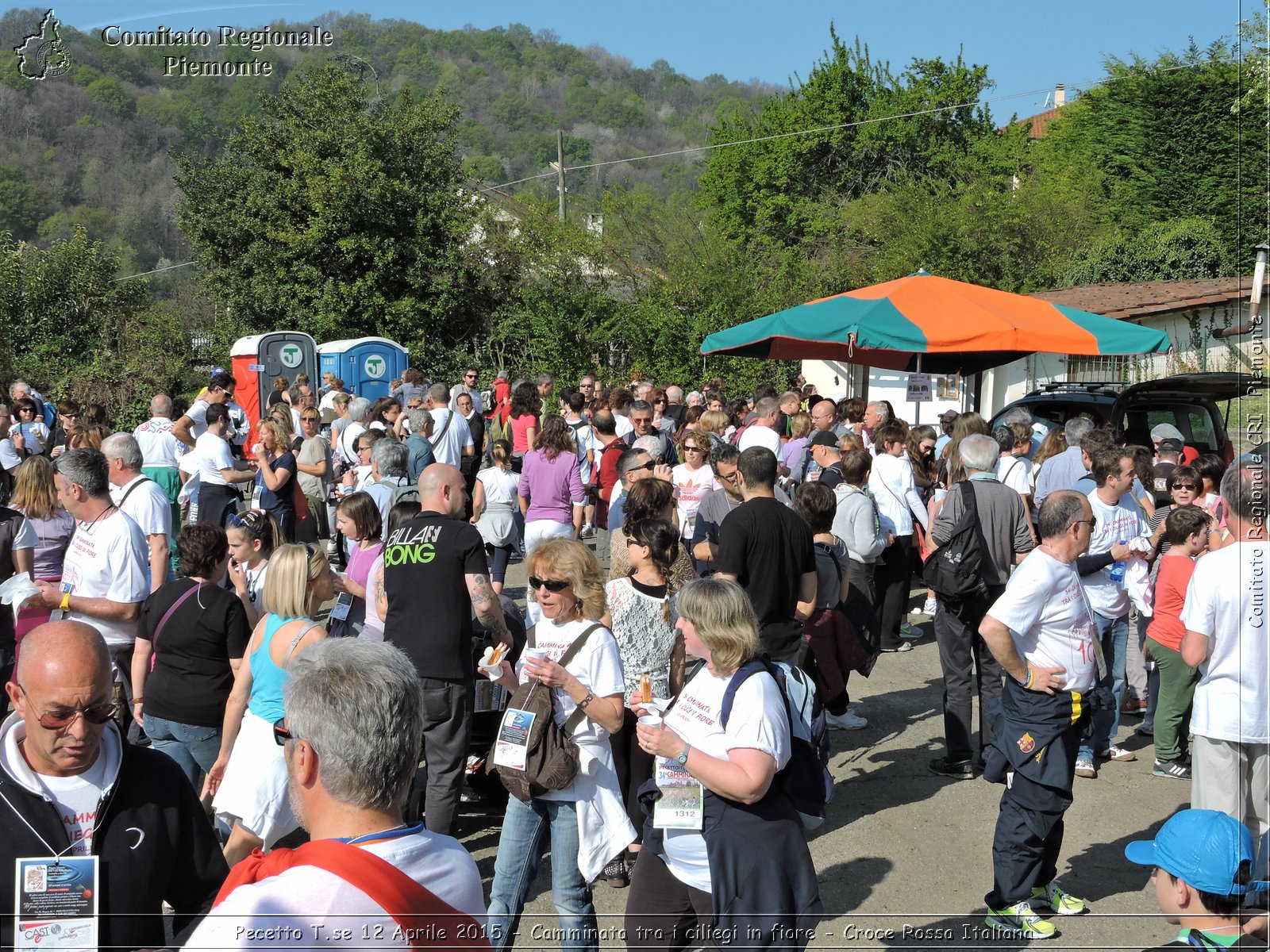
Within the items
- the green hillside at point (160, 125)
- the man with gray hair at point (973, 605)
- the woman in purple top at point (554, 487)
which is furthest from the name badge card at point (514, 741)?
the green hillside at point (160, 125)

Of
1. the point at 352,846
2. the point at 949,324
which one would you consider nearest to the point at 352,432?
the point at 949,324

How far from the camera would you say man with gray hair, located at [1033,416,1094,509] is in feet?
27.4

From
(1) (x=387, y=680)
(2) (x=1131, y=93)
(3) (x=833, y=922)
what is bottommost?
(3) (x=833, y=922)

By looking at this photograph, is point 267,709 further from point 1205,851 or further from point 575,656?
point 1205,851

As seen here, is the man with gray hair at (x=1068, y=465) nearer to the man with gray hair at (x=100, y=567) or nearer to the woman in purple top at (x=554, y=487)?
the woman in purple top at (x=554, y=487)

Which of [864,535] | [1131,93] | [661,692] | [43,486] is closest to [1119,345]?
[864,535]

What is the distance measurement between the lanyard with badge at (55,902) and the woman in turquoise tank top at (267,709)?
4.28 feet

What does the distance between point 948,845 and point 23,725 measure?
14.6ft

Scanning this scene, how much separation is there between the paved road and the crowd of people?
0.19 meters

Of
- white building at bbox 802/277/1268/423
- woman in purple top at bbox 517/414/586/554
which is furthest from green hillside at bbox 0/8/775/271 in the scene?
woman in purple top at bbox 517/414/586/554

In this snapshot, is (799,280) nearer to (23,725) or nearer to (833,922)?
(833,922)

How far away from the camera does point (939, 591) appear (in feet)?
20.7

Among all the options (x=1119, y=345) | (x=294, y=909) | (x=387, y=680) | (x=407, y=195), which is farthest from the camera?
(x=407, y=195)

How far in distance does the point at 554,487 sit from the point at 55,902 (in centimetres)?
591
